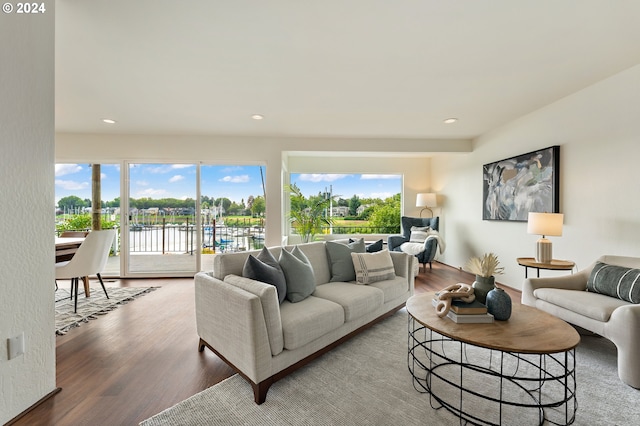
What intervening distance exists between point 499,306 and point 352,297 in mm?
1064

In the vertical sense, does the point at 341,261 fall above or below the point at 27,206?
below

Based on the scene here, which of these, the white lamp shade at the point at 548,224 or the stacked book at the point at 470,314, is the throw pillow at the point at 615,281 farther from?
the stacked book at the point at 470,314

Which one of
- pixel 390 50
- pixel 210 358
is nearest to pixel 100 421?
pixel 210 358

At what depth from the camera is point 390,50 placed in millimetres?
2143

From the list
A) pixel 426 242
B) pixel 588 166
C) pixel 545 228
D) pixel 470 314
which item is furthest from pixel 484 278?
pixel 426 242

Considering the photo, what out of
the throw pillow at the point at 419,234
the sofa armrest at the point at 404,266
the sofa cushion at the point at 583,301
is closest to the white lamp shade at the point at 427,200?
the throw pillow at the point at 419,234

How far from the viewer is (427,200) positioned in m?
5.84

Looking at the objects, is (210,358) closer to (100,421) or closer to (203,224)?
(100,421)

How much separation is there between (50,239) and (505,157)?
5.22m

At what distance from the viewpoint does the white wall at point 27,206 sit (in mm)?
1454

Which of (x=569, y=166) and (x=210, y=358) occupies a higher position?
(x=569, y=166)

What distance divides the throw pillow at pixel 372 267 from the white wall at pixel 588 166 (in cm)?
218

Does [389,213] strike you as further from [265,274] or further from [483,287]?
[265,274]

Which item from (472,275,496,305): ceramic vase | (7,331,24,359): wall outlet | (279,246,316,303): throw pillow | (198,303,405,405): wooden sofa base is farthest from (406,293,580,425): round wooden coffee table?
(7,331,24,359): wall outlet
